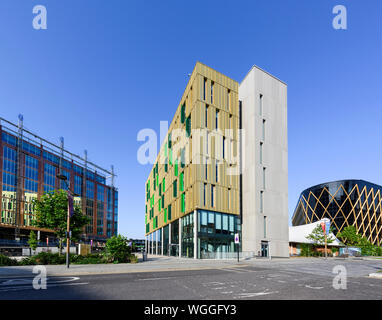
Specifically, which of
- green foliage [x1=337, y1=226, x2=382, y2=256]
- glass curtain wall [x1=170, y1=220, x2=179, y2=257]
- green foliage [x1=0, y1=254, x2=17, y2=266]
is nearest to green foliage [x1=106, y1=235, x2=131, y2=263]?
green foliage [x1=0, y1=254, x2=17, y2=266]

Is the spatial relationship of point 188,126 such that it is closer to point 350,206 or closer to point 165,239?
point 165,239

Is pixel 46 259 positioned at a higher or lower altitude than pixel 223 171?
lower

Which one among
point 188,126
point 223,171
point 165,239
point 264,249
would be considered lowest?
point 165,239

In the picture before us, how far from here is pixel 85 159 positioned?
11269 centimetres

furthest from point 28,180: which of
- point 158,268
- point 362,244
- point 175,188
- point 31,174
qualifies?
point 362,244

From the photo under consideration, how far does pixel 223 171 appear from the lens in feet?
143

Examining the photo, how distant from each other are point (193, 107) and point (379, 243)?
11783 cm

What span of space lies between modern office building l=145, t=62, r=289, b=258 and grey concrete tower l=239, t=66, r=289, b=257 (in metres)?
0.16

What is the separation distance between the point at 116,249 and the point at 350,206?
4272 inches

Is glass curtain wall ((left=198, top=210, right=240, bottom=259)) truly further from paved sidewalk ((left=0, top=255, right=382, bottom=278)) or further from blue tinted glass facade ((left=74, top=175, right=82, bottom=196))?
blue tinted glass facade ((left=74, top=175, right=82, bottom=196))

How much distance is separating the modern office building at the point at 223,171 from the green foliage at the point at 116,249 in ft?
42.9

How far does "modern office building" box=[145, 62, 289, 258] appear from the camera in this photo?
4109 centimetres

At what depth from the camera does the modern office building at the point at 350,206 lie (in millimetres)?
113312

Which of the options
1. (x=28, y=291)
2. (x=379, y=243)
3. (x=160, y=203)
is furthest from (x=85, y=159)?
(x=379, y=243)
